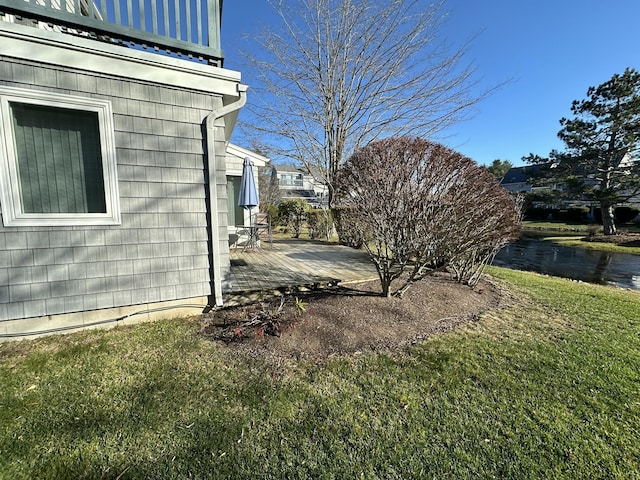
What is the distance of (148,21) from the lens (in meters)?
3.43

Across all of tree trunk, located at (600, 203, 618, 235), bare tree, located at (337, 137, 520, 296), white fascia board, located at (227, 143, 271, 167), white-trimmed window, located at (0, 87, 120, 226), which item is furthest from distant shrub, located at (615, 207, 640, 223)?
white-trimmed window, located at (0, 87, 120, 226)

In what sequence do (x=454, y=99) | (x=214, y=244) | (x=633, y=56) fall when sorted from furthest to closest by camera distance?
(x=633, y=56), (x=454, y=99), (x=214, y=244)

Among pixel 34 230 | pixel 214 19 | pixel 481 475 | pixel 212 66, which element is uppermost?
pixel 214 19

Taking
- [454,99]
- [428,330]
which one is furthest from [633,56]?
[428,330]

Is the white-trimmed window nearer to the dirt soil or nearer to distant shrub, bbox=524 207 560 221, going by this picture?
the dirt soil

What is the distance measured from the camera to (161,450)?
1.88m

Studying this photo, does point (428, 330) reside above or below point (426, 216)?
below

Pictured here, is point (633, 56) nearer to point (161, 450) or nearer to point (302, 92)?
point (302, 92)

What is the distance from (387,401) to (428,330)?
1.53 metres

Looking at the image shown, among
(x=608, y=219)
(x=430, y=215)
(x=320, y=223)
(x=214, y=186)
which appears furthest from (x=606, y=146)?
(x=214, y=186)

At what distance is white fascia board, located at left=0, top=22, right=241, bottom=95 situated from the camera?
9.54 ft

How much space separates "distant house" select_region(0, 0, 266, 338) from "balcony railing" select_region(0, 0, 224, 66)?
0.01 meters

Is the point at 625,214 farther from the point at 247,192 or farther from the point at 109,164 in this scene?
the point at 109,164

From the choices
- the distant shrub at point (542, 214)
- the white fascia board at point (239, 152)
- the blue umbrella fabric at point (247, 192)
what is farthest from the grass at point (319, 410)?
the distant shrub at point (542, 214)
